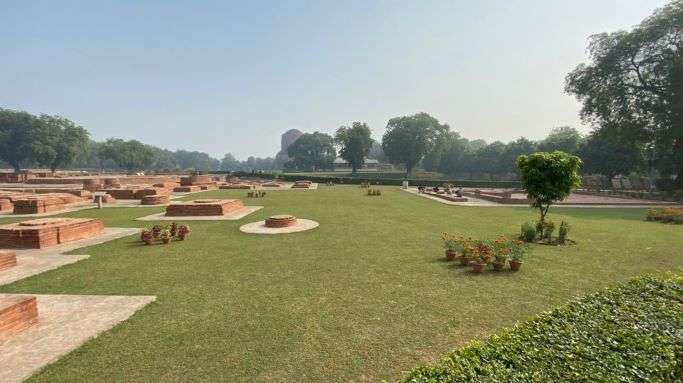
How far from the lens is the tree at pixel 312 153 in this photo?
106 metres

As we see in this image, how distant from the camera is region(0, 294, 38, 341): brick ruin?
4660 millimetres

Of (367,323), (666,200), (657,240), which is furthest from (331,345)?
(666,200)

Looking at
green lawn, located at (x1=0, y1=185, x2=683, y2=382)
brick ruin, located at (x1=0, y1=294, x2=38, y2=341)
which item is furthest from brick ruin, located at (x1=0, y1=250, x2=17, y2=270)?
brick ruin, located at (x1=0, y1=294, x2=38, y2=341)

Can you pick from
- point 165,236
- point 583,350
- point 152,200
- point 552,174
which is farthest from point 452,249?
point 152,200

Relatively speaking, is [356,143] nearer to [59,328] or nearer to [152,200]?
[152,200]

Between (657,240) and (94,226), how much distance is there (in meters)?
19.2

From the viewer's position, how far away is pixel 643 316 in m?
3.95

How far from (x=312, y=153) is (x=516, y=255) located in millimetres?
101845

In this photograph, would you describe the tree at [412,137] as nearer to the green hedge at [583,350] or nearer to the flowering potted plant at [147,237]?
the flowering potted plant at [147,237]

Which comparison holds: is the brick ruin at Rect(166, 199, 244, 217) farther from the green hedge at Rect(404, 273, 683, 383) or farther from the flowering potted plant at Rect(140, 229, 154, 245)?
the green hedge at Rect(404, 273, 683, 383)

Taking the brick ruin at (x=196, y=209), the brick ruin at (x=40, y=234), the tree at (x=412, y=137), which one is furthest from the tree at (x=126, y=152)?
the brick ruin at (x=40, y=234)

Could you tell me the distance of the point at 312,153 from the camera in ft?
355

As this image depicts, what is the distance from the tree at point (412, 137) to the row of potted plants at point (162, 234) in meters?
64.1

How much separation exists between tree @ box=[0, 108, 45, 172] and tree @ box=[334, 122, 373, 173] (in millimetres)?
56887
